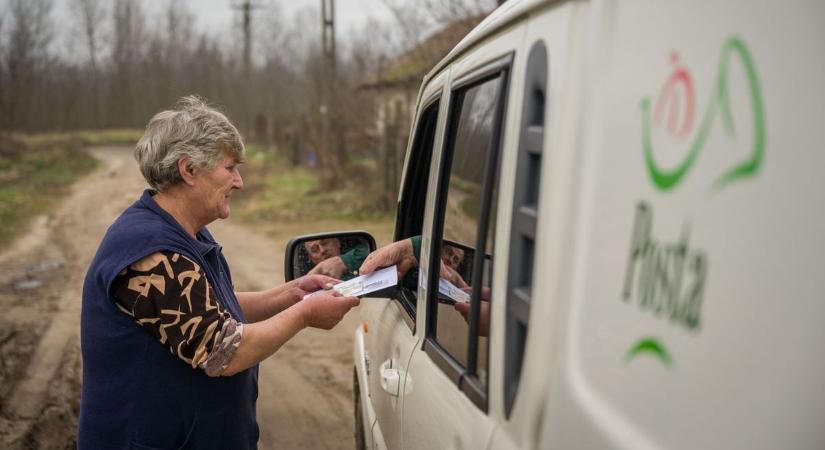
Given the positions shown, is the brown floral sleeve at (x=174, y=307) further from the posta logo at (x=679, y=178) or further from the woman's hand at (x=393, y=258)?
the posta logo at (x=679, y=178)

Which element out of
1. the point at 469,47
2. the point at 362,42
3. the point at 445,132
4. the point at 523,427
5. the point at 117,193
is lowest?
the point at 117,193

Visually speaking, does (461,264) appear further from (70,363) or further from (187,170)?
(70,363)

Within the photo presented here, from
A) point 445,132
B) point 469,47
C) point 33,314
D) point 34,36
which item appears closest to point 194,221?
point 445,132

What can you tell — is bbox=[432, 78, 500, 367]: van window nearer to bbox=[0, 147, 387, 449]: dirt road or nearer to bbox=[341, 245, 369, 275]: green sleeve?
bbox=[341, 245, 369, 275]: green sleeve

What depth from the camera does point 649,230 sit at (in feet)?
3.07

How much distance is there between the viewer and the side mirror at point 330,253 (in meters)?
2.76

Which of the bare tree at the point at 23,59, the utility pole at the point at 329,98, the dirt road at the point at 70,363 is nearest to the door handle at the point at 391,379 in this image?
the dirt road at the point at 70,363

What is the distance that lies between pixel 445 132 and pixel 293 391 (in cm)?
375

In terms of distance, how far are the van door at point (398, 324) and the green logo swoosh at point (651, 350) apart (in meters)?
1.17

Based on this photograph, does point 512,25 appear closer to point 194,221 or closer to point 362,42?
point 194,221

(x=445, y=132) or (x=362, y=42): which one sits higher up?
(x=362, y=42)

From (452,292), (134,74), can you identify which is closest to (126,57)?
(134,74)

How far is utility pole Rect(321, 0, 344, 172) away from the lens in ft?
57.4

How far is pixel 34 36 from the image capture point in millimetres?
38344
